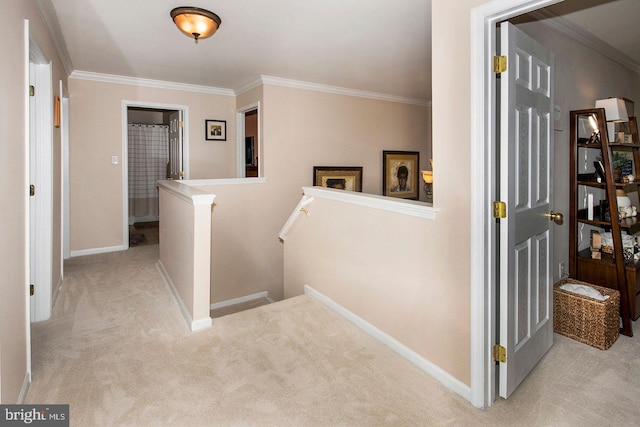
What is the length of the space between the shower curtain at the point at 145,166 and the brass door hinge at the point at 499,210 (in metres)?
7.05

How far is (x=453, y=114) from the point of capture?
189cm

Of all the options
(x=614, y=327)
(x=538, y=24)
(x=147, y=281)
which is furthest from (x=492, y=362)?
(x=147, y=281)

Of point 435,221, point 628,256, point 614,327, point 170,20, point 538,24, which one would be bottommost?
point 614,327

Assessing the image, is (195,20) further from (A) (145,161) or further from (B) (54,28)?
(A) (145,161)

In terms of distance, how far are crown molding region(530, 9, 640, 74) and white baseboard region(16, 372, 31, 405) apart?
372 cm

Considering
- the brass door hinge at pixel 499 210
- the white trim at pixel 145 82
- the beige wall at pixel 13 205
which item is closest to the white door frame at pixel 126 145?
the white trim at pixel 145 82

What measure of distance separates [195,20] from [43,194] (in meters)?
1.76

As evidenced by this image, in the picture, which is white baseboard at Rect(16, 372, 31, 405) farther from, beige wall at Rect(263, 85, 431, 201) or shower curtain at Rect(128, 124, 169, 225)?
shower curtain at Rect(128, 124, 169, 225)

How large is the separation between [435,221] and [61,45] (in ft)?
12.1

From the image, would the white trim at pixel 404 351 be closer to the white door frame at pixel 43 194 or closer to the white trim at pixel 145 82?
the white door frame at pixel 43 194

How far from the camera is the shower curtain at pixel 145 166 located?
724cm

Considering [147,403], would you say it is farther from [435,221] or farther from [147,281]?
[147,281]

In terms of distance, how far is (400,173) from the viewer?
6.13 m

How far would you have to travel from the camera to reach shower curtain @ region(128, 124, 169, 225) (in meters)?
7.24
